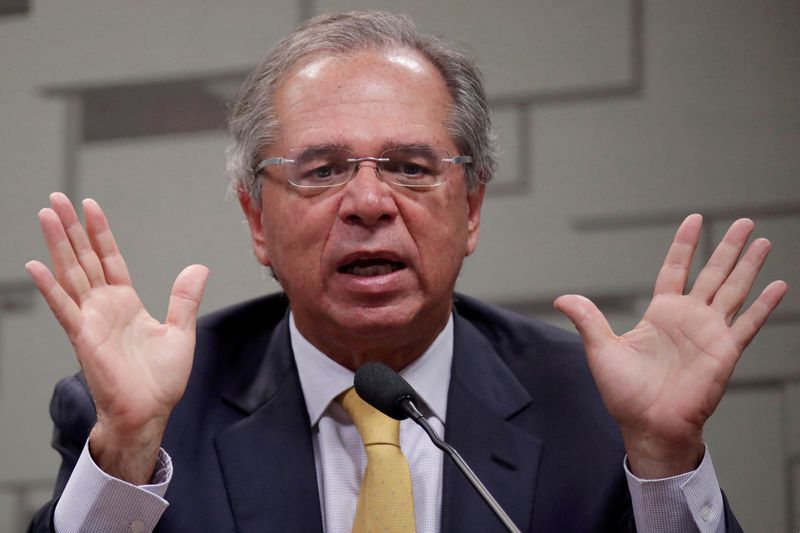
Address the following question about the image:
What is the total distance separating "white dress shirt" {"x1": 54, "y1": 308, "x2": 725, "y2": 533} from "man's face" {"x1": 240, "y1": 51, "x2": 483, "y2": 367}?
0.06m

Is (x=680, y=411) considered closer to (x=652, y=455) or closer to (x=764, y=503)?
(x=652, y=455)

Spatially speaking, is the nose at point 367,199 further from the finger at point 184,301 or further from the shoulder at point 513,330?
the shoulder at point 513,330

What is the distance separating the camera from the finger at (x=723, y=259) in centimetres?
170

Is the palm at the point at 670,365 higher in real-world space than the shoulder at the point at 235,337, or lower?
higher

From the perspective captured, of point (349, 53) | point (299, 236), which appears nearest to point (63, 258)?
point (299, 236)

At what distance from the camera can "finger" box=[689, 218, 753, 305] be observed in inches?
66.8

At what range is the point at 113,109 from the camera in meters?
2.81

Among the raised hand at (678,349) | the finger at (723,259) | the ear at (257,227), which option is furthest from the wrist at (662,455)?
the ear at (257,227)

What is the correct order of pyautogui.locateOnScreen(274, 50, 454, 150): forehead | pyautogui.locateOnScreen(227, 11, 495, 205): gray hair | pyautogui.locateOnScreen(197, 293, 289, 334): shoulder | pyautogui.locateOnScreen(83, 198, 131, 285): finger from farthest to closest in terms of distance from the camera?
1. pyautogui.locateOnScreen(197, 293, 289, 334): shoulder
2. pyautogui.locateOnScreen(227, 11, 495, 205): gray hair
3. pyautogui.locateOnScreen(274, 50, 454, 150): forehead
4. pyautogui.locateOnScreen(83, 198, 131, 285): finger

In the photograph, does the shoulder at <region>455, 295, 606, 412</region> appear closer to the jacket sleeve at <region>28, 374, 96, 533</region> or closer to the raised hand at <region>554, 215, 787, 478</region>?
the raised hand at <region>554, 215, 787, 478</region>

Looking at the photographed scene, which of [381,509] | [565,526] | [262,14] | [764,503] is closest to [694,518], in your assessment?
[565,526]

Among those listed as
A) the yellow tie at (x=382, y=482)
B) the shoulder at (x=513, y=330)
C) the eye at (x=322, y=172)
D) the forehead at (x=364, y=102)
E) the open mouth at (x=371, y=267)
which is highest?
the forehead at (x=364, y=102)

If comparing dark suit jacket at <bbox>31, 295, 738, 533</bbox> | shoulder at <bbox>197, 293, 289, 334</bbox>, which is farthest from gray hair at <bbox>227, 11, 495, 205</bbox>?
dark suit jacket at <bbox>31, 295, 738, 533</bbox>

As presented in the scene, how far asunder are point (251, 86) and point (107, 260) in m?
0.60
